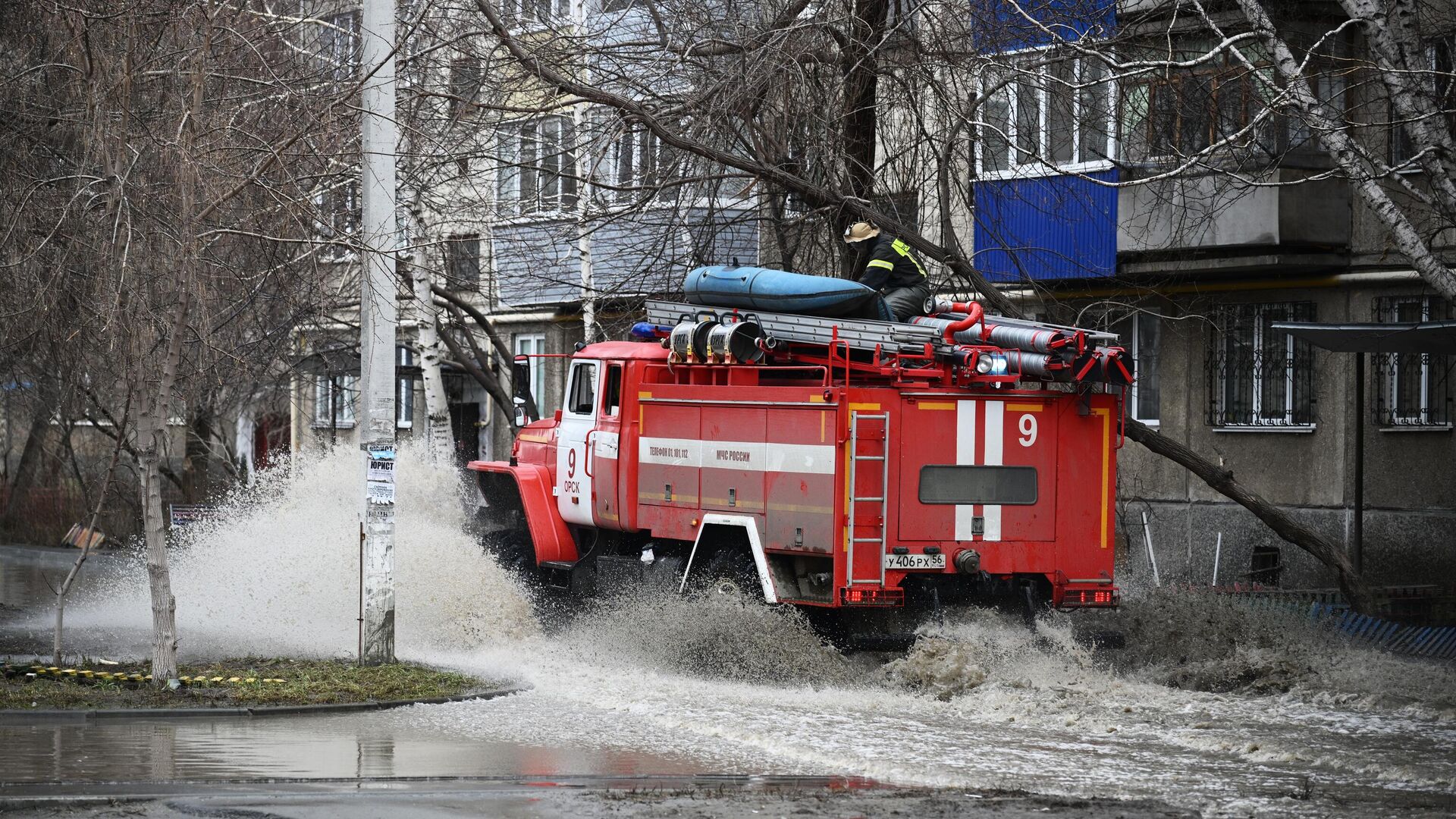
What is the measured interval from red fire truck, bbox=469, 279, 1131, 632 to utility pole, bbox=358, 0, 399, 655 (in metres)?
2.36

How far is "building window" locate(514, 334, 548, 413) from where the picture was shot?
32700mm

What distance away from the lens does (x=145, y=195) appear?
1191 cm

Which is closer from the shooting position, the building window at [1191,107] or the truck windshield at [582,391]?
the truck windshield at [582,391]

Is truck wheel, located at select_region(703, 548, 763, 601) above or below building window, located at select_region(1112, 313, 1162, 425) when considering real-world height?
below

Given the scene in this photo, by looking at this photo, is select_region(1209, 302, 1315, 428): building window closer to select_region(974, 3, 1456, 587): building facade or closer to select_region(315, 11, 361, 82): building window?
select_region(974, 3, 1456, 587): building facade

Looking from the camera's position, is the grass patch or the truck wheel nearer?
the grass patch

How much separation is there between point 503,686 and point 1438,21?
38.4 ft

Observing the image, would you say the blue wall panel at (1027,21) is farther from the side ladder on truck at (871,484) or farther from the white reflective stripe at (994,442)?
the side ladder on truck at (871,484)

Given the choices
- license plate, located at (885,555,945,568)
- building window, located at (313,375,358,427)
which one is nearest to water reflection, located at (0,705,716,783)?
license plate, located at (885,555,945,568)

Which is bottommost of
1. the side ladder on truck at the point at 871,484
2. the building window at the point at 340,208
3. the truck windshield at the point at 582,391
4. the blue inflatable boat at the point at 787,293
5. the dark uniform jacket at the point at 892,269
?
the side ladder on truck at the point at 871,484

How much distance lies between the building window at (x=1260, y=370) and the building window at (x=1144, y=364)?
36.7 inches

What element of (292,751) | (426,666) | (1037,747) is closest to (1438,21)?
(1037,747)

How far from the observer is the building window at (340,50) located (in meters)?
15.8

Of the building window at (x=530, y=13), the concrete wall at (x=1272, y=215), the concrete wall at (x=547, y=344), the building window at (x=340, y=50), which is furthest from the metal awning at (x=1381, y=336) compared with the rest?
the concrete wall at (x=547, y=344)
